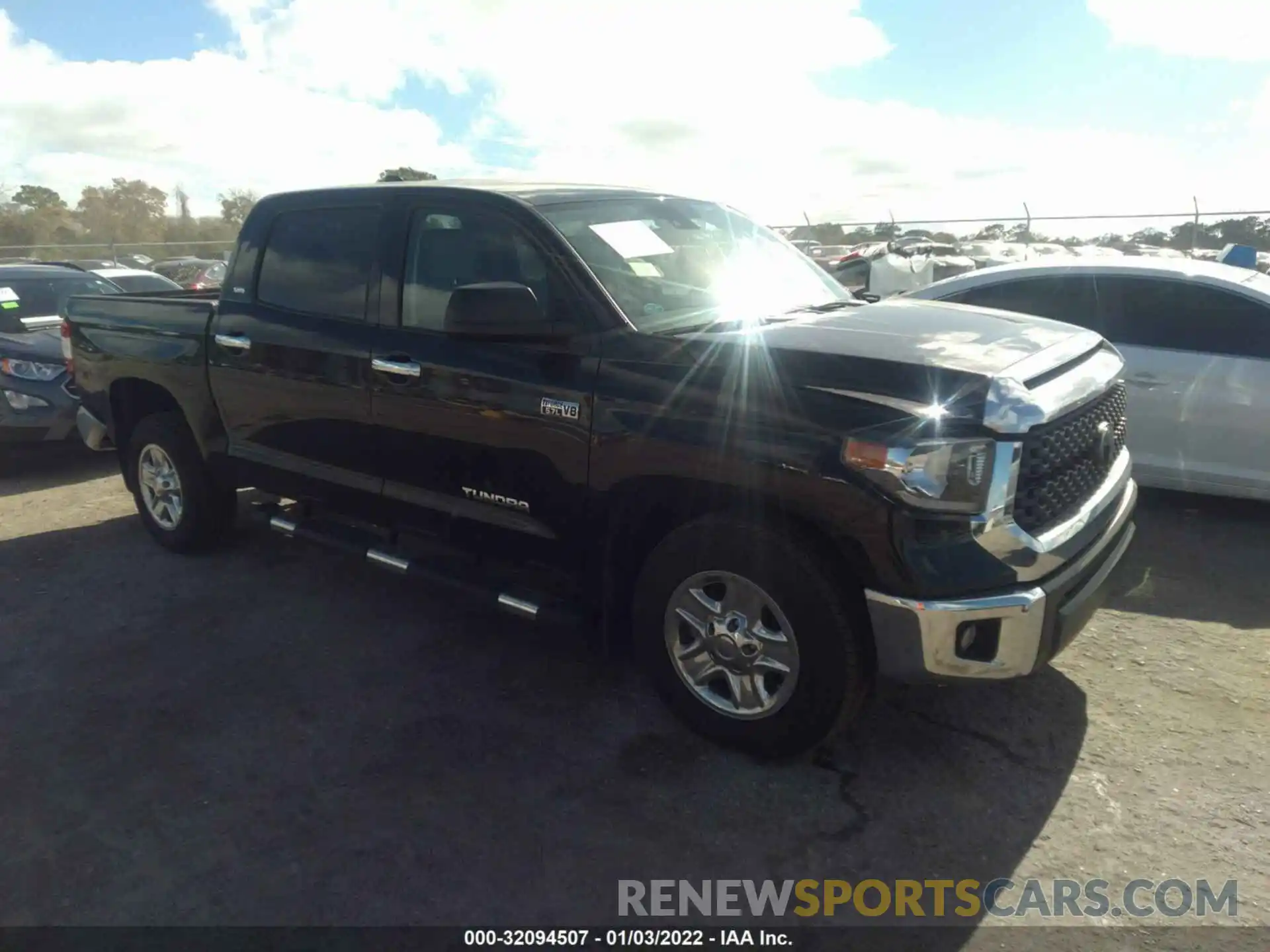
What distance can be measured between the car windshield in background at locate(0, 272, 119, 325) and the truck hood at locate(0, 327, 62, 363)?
1.21 feet

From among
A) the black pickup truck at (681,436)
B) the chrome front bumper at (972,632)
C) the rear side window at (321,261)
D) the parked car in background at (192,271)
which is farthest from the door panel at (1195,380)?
the parked car in background at (192,271)

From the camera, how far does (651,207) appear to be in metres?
3.99

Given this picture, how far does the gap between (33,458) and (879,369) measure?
27.0 feet

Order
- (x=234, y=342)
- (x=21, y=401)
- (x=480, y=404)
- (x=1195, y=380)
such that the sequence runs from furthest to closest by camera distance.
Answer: (x=21, y=401) < (x=1195, y=380) < (x=234, y=342) < (x=480, y=404)

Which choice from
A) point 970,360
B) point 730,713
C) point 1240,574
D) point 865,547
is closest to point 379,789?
point 730,713

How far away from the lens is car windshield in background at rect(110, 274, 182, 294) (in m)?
10.0

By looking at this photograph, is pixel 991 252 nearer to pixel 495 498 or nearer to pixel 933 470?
pixel 495 498

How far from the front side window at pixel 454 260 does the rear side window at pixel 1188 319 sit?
12.9ft

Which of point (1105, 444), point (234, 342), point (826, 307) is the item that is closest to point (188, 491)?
point (234, 342)

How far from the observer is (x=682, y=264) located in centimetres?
375

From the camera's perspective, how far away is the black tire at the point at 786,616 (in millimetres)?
2879

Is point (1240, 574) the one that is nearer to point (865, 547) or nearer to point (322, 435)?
point (865, 547)

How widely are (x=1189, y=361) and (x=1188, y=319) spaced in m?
0.27

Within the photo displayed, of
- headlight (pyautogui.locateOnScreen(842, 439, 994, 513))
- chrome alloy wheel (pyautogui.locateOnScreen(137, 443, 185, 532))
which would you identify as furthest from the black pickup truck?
chrome alloy wheel (pyautogui.locateOnScreen(137, 443, 185, 532))
